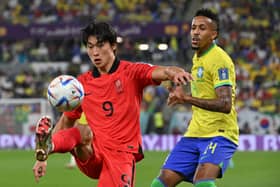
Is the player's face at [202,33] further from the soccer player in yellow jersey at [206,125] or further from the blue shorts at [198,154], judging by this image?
the blue shorts at [198,154]

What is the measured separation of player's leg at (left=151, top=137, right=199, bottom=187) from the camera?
7.12 metres

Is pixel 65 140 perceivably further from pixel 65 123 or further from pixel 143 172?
pixel 143 172

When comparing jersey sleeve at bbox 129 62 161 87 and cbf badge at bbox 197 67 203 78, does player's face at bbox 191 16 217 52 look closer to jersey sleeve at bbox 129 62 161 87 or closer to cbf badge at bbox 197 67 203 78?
cbf badge at bbox 197 67 203 78

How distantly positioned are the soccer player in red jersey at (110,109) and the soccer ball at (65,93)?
1.64 feet

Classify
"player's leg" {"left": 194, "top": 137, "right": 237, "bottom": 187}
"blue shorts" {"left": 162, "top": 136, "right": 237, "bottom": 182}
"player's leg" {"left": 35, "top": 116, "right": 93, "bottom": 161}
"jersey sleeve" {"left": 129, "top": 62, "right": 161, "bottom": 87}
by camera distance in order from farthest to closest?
"blue shorts" {"left": 162, "top": 136, "right": 237, "bottom": 182}, "player's leg" {"left": 194, "top": 137, "right": 237, "bottom": 187}, "jersey sleeve" {"left": 129, "top": 62, "right": 161, "bottom": 87}, "player's leg" {"left": 35, "top": 116, "right": 93, "bottom": 161}

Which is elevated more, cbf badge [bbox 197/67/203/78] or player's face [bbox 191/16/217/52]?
player's face [bbox 191/16/217/52]

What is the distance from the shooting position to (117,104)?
6496mm

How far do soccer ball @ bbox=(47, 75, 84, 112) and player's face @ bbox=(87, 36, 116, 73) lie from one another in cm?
51

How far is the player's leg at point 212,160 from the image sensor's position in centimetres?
682

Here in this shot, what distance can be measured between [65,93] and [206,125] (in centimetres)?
182

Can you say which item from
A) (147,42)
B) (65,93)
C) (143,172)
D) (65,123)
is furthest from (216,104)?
(147,42)

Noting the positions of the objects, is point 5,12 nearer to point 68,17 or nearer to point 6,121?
point 68,17

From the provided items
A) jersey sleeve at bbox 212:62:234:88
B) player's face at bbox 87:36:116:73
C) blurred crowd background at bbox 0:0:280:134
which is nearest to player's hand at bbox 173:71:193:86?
player's face at bbox 87:36:116:73

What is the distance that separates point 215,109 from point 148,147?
14.0 meters
